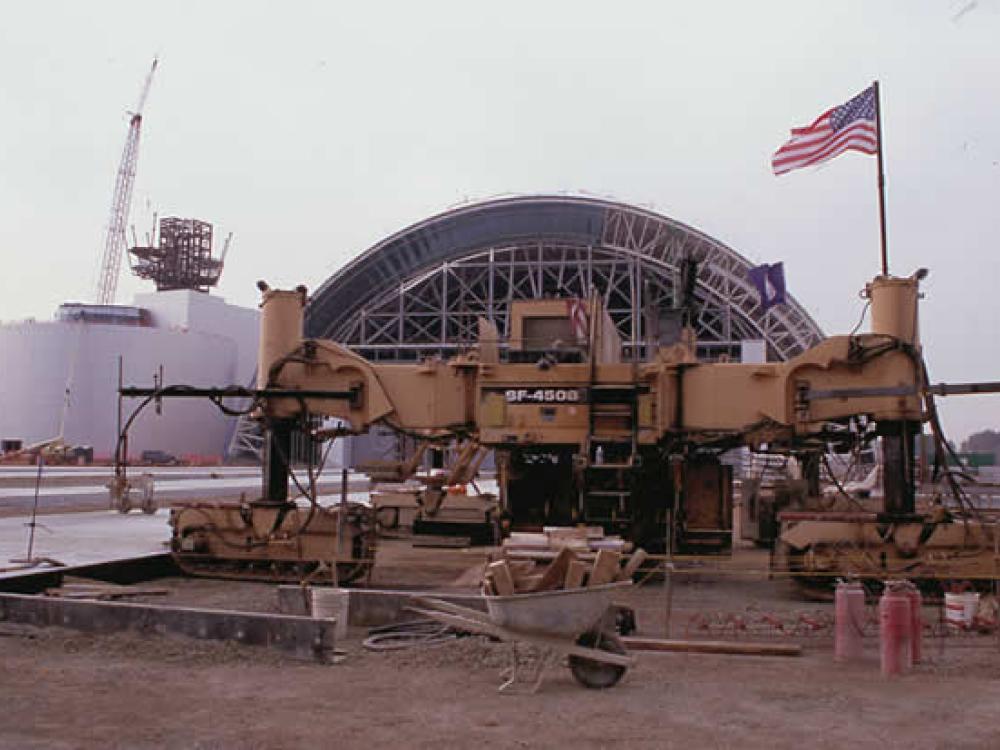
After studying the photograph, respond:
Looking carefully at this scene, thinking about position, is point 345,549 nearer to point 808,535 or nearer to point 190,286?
point 808,535

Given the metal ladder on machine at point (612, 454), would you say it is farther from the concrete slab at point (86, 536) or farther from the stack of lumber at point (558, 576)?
the concrete slab at point (86, 536)

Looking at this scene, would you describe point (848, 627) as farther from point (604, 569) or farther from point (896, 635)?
point (604, 569)

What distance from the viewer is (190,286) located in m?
103

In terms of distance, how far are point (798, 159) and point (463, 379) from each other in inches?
431

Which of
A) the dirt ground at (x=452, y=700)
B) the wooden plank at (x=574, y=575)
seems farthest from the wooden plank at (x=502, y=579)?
the dirt ground at (x=452, y=700)

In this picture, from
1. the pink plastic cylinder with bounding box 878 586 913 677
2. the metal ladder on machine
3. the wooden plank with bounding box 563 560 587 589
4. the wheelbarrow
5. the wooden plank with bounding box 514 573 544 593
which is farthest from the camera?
the metal ladder on machine

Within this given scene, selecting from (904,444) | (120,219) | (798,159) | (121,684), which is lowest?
(121,684)

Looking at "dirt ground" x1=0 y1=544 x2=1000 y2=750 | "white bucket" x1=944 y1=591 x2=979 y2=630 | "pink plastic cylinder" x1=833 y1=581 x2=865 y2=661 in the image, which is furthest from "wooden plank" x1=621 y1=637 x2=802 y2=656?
"white bucket" x1=944 y1=591 x2=979 y2=630

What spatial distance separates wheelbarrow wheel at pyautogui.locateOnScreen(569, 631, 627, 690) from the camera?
357 inches

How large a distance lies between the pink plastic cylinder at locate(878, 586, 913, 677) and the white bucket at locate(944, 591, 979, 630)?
8.59 ft

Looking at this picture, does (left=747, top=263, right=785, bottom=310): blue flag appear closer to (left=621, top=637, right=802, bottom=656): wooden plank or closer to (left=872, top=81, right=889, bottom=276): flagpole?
(left=872, top=81, right=889, bottom=276): flagpole

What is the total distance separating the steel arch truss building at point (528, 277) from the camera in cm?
5691

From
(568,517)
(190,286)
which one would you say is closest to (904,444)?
(568,517)

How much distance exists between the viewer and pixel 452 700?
855 centimetres
